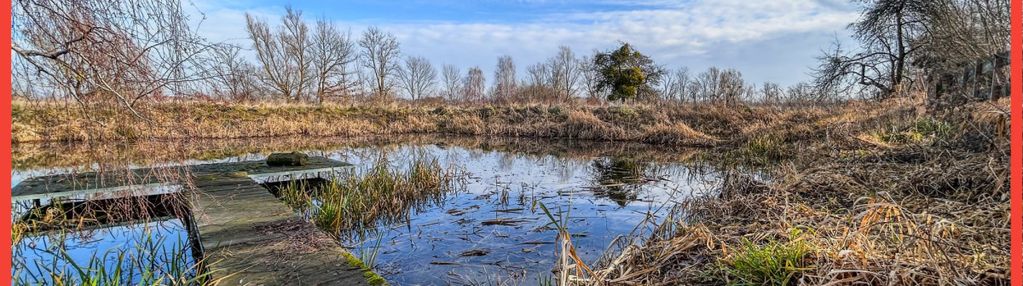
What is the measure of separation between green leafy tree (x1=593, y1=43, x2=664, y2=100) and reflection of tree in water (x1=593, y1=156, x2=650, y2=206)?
58.4ft

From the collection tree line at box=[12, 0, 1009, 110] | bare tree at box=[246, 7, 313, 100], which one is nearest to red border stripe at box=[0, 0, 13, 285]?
tree line at box=[12, 0, 1009, 110]

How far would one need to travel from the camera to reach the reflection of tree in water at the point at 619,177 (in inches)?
307

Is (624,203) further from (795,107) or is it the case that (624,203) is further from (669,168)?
(795,107)

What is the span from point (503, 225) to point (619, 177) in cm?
443

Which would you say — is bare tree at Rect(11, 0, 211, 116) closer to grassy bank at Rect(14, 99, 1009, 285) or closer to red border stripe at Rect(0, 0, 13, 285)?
grassy bank at Rect(14, 99, 1009, 285)

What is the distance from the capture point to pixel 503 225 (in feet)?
19.5

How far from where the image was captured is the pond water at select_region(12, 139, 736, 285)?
4.42m

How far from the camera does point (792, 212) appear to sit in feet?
12.5

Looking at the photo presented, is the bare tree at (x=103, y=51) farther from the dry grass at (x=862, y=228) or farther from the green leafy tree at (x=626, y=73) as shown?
the green leafy tree at (x=626, y=73)

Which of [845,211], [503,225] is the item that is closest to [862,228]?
[845,211]

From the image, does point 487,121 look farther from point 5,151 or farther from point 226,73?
point 5,151

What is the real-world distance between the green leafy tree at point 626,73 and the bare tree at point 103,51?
28.2 m

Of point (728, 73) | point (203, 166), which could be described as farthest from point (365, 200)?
point (728, 73)

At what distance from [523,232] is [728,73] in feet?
106
